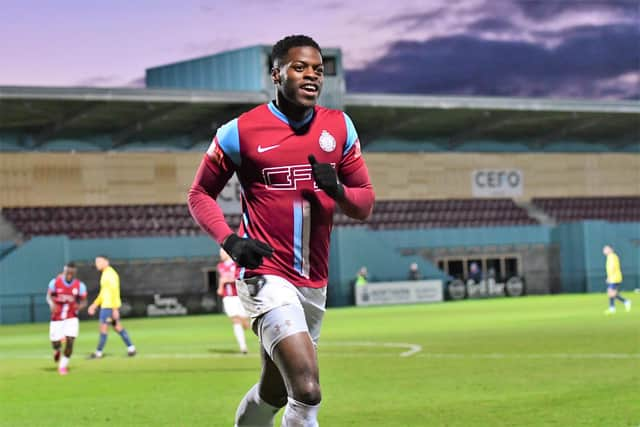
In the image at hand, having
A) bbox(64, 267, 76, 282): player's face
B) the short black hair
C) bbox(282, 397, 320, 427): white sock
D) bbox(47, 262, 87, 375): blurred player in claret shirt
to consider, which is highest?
the short black hair

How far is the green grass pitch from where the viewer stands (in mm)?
11773

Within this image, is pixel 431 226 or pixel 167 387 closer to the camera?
pixel 167 387

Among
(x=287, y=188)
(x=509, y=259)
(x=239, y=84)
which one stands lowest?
(x=509, y=259)

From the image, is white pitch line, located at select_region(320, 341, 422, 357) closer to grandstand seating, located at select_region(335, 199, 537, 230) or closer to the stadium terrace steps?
the stadium terrace steps

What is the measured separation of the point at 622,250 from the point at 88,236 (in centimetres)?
2597

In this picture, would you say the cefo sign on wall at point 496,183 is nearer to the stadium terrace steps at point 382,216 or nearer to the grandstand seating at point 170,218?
the stadium terrace steps at point 382,216

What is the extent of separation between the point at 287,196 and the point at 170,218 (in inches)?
1801

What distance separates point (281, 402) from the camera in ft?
22.2

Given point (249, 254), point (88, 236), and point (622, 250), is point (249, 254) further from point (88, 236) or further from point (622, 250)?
point (622, 250)

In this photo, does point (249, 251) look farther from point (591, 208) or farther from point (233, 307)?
point (591, 208)

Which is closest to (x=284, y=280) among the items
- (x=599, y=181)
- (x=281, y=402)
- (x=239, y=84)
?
(x=281, y=402)

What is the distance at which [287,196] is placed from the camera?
6.35 m

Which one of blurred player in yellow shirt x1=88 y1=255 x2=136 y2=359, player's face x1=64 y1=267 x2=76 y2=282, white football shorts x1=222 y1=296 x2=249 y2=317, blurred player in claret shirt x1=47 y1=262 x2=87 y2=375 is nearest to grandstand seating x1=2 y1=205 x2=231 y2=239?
blurred player in yellow shirt x1=88 y1=255 x2=136 y2=359

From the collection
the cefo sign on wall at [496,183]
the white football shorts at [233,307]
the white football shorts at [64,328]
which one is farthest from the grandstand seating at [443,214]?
the white football shorts at [64,328]
